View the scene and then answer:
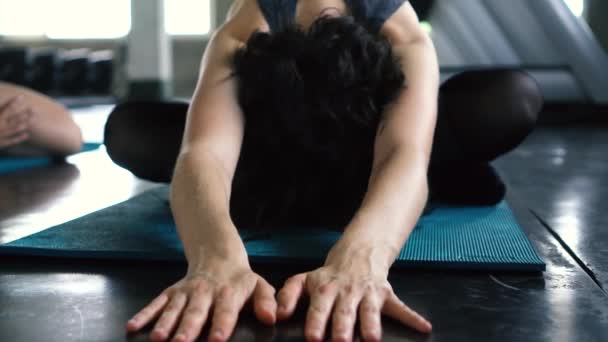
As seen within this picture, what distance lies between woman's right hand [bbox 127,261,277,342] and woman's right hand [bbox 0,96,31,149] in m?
1.70

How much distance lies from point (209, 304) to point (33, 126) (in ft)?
6.20

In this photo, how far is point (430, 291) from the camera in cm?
104

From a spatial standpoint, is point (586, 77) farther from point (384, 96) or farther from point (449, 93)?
point (384, 96)

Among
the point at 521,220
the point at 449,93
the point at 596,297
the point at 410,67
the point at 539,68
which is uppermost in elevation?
the point at 410,67

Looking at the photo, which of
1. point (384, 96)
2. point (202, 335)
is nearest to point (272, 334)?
point (202, 335)

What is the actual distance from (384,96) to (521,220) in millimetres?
548

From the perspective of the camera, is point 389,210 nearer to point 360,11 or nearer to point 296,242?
point 296,242

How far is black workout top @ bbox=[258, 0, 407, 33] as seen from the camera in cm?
141

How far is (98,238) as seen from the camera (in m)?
1.34

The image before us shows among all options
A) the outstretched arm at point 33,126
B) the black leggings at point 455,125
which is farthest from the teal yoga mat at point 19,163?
the black leggings at point 455,125

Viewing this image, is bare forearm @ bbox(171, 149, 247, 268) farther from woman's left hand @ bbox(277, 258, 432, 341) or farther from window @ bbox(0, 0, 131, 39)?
window @ bbox(0, 0, 131, 39)

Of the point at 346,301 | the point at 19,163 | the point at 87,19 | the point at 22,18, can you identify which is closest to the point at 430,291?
the point at 346,301

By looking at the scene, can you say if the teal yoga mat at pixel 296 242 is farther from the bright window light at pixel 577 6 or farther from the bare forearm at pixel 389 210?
the bright window light at pixel 577 6

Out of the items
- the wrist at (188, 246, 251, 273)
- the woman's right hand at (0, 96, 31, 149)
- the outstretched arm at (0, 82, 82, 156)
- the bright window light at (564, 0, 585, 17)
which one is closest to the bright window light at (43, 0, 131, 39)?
the bright window light at (564, 0, 585, 17)
